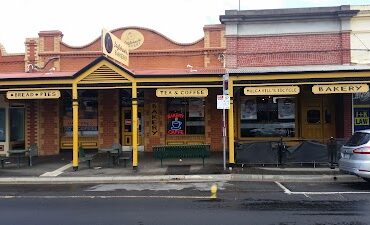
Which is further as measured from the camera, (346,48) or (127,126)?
(127,126)

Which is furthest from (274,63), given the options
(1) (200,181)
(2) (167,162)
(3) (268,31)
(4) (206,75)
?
(1) (200,181)

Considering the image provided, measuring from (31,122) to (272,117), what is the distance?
11.6m

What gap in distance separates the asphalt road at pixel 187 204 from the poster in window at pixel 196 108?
7.92 meters

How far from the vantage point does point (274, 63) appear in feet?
66.8

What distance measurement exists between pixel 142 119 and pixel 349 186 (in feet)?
37.2

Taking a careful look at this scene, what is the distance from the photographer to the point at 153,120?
21.2 meters

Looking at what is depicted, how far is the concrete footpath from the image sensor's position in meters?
14.0

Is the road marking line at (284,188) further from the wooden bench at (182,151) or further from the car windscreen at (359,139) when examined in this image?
the wooden bench at (182,151)

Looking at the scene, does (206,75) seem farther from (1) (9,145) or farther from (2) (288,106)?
(1) (9,145)

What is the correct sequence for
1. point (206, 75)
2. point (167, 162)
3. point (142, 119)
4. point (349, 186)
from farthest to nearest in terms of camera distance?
point (142, 119), point (167, 162), point (206, 75), point (349, 186)

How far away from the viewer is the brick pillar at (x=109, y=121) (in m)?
21.3

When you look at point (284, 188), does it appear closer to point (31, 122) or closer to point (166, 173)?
point (166, 173)

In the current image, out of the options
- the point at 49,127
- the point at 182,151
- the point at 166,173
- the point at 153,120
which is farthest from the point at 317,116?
the point at 49,127

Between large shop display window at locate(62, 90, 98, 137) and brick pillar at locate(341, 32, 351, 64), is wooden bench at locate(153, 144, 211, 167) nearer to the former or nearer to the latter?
large shop display window at locate(62, 90, 98, 137)
